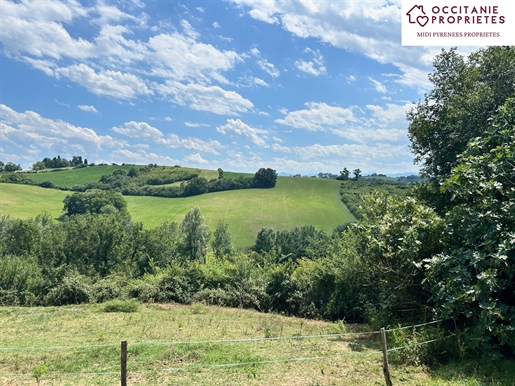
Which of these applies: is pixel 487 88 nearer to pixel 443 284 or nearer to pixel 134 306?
pixel 443 284

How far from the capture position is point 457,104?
14.1 m

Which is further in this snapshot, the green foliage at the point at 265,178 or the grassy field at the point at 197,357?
the green foliage at the point at 265,178

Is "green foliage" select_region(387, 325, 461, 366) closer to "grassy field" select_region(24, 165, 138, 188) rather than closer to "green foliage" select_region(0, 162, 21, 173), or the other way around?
"grassy field" select_region(24, 165, 138, 188)

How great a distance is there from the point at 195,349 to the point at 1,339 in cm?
798

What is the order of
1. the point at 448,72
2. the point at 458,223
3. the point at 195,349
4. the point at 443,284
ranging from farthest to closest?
the point at 448,72 < the point at 195,349 < the point at 458,223 < the point at 443,284

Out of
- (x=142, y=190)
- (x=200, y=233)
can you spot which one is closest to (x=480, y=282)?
(x=200, y=233)

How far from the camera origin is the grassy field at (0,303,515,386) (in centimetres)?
780

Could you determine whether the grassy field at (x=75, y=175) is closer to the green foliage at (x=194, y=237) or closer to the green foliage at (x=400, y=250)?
the green foliage at (x=194, y=237)

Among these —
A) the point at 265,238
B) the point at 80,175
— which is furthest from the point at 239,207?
the point at 80,175

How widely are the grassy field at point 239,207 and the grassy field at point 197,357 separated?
4537 cm

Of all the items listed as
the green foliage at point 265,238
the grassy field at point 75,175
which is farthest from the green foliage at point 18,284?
the grassy field at point 75,175

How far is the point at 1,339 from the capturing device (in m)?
12.1

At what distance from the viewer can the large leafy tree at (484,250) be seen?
7504 mm

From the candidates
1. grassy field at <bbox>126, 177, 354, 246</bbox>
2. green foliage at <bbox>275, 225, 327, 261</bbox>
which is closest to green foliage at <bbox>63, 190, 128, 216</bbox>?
grassy field at <bbox>126, 177, 354, 246</bbox>
